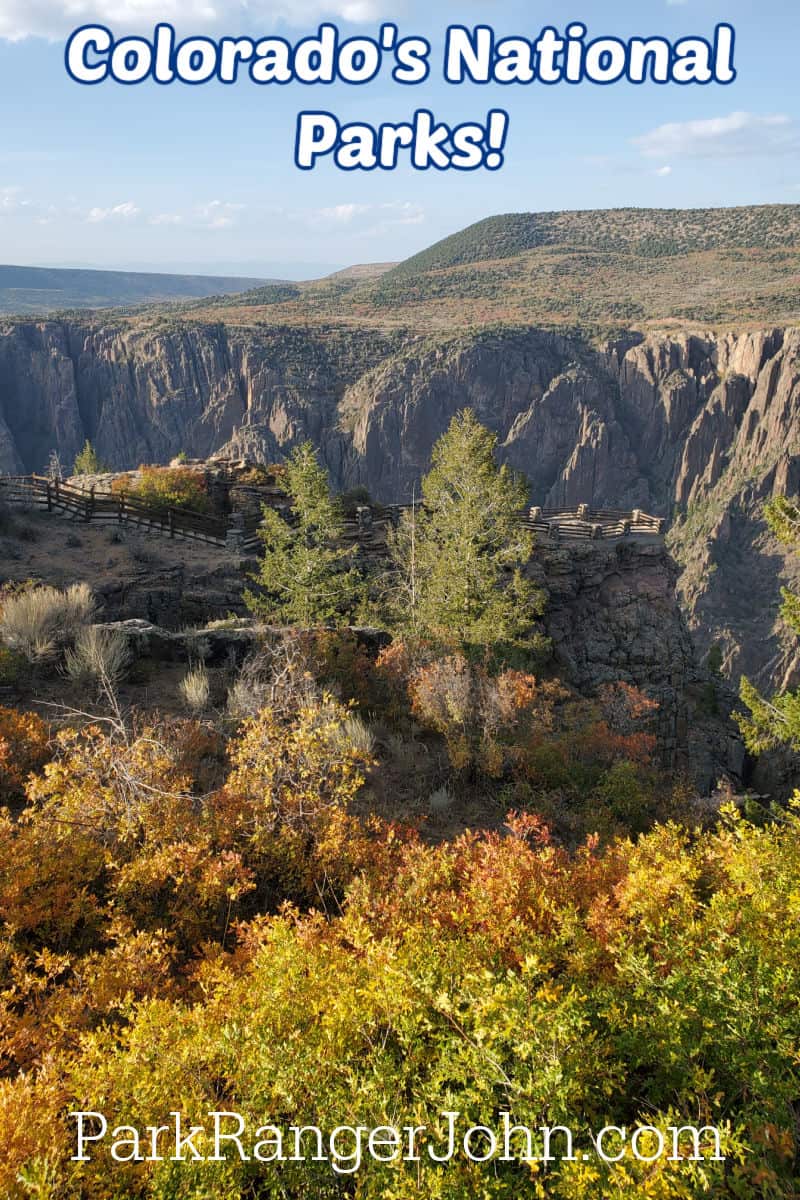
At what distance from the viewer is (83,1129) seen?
4.53 m

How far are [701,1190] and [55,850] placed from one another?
22.4ft

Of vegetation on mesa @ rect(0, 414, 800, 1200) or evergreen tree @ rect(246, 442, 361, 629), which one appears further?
evergreen tree @ rect(246, 442, 361, 629)

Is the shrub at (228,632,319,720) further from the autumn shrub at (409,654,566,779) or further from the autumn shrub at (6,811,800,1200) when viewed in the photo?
the autumn shrub at (6,811,800,1200)

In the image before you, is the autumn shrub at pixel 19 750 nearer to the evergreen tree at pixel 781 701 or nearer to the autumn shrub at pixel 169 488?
the evergreen tree at pixel 781 701

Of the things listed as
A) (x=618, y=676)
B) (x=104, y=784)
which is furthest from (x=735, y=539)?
(x=104, y=784)

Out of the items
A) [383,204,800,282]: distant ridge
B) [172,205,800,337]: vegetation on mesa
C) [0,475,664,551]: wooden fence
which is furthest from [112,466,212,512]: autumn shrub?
[383,204,800,282]: distant ridge

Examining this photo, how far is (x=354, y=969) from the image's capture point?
18.0 ft

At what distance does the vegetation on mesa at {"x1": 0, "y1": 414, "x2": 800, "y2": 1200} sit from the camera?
405 cm

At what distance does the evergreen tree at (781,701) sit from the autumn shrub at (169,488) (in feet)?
72.2

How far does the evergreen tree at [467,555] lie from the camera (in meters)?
20.8

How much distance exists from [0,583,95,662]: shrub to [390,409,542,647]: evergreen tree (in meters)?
8.72

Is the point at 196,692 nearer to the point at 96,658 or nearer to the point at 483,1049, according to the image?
the point at 96,658

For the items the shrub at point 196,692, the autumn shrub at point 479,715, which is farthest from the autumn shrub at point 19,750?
the autumn shrub at point 479,715

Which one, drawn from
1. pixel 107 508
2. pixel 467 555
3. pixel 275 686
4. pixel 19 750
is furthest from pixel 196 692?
pixel 107 508
